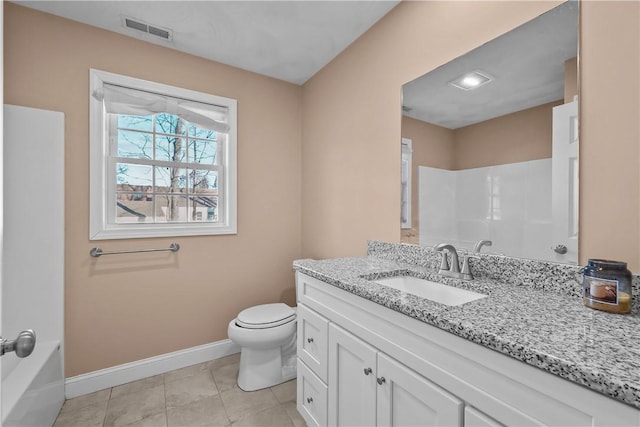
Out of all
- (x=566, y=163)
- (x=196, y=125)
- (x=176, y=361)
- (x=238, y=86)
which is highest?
(x=238, y=86)

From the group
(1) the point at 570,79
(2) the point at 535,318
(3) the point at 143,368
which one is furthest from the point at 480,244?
(3) the point at 143,368

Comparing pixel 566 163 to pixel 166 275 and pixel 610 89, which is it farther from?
pixel 166 275

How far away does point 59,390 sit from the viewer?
181 cm

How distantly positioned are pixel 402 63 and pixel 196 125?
1.62 meters

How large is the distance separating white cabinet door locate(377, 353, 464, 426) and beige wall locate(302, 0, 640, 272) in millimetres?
748

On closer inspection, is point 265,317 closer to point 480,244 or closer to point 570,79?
point 480,244

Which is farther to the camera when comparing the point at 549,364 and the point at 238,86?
the point at 238,86

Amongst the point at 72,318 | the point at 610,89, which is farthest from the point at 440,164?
the point at 72,318

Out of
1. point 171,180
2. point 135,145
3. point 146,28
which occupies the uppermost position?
point 146,28

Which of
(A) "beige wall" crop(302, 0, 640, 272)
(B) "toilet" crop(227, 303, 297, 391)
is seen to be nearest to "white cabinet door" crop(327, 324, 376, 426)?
(B) "toilet" crop(227, 303, 297, 391)

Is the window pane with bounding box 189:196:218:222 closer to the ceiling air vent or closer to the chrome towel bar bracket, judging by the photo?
the chrome towel bar bracket

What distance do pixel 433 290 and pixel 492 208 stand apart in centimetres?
47

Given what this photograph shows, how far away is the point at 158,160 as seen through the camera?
91.0 inches

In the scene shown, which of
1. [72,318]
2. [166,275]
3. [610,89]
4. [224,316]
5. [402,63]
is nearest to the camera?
[610,89]
